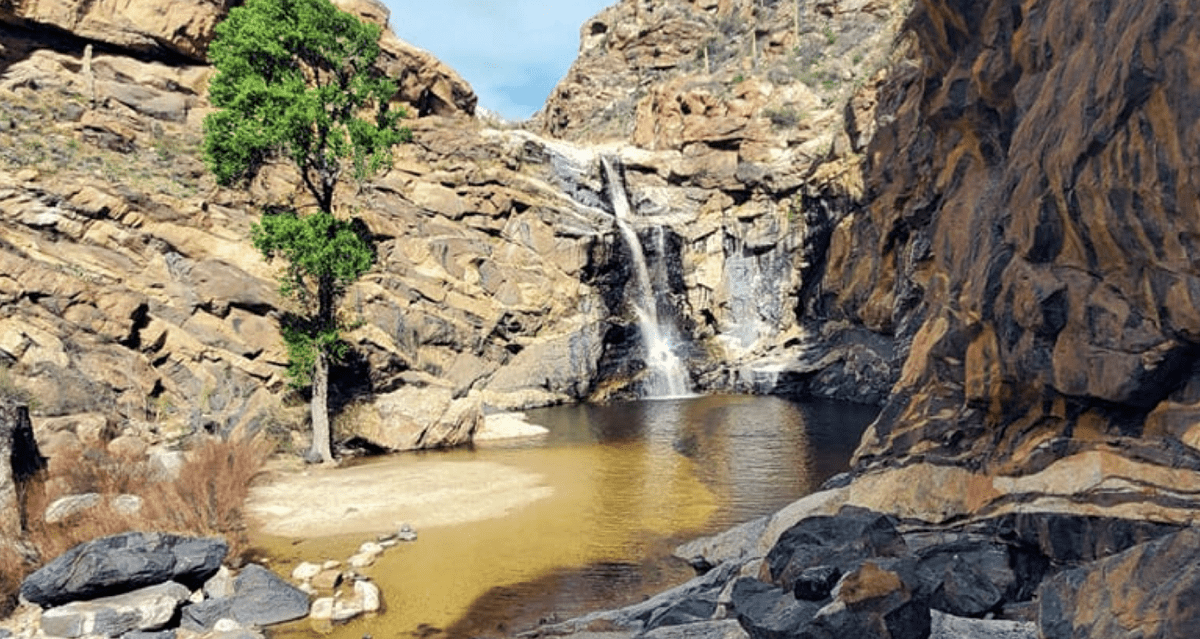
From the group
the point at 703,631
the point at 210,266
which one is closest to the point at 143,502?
the point at 703,631

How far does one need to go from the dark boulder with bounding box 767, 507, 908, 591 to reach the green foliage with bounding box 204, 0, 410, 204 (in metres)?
20.5

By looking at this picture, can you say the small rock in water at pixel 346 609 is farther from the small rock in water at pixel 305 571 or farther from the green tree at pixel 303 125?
the green tree at pixel 303 125

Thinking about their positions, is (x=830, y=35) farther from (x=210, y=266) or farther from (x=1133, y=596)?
(x=1133, y=596)

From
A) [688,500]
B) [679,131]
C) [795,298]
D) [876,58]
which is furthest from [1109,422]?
A: [876,58]

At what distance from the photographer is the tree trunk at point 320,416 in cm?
2488

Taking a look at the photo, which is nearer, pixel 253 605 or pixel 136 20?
pixel 253 605

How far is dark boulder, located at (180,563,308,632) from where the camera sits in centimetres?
1131

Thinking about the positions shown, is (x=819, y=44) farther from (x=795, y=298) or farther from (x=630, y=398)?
(x=630, y=398)

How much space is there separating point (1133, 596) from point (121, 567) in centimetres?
1402

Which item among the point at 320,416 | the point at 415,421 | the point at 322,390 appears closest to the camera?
the point at 320,416

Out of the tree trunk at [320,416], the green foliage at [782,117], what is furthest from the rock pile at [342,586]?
the green foliage at [782,117]

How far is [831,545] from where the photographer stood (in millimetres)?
9469

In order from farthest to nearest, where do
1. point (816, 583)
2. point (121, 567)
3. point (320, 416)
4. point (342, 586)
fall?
point (320, 416), point (342, 586), point (121, 567), point (816, 583)

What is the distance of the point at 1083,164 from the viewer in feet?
29.8
